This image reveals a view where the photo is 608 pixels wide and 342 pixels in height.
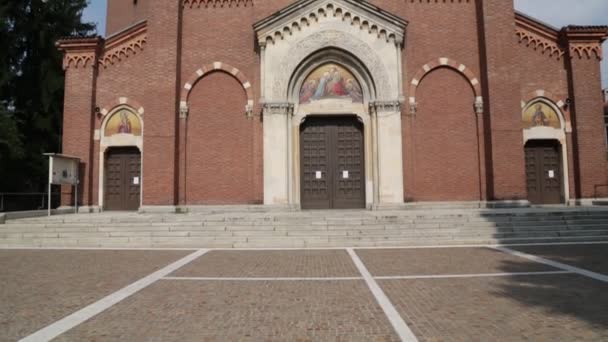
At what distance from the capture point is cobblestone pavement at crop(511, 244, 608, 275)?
306 inches

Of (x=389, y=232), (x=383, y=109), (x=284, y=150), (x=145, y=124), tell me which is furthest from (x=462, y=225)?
(x=145, y=124)

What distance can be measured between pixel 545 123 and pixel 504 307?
47.0 ft

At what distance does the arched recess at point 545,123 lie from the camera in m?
16.6

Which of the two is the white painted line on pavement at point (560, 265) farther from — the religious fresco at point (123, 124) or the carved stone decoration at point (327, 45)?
the religious fresco at point (123, 124)

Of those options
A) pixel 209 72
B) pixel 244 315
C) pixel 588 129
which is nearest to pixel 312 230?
pixel 244 315

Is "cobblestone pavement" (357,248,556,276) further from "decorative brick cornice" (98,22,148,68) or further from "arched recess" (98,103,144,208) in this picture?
"decorative brick cornice" (98,22,148,68)

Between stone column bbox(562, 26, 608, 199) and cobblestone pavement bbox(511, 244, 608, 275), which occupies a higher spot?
stone column bbox(562, 26, 608, 199)

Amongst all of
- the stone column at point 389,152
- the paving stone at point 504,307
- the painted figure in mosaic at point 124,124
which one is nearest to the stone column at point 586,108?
the stone column at point 389,152

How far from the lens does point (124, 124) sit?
17.0 meters

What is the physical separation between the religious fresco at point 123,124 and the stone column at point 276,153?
221 inches

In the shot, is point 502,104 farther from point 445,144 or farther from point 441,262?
point 441,262

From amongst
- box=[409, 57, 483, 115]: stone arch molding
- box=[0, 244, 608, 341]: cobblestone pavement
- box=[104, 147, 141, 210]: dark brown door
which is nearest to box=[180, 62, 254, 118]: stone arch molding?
box=[104, 147, 141, 210]: dark brown door

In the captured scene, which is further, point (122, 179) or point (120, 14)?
point (120, 14)

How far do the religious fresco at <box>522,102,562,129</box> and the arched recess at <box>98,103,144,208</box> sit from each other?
15986 millimetres
